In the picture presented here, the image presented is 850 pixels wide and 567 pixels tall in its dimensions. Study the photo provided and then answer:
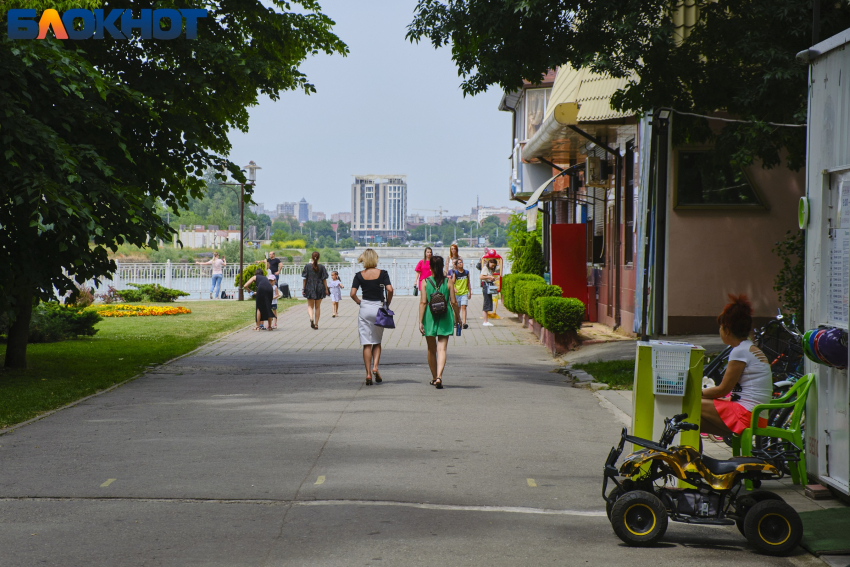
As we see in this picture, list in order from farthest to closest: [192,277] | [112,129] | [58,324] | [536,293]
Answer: [192,277] < [58,324] < [536,293] < [112,129]

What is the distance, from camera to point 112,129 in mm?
10391

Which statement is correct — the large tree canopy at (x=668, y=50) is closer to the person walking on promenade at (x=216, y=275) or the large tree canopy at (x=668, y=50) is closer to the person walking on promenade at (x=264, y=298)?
the person walking on promenade at (x=264, y=298)

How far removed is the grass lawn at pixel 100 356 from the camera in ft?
32.4

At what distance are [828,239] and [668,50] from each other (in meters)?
6.02

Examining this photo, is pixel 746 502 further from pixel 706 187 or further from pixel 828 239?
pixel 706 187

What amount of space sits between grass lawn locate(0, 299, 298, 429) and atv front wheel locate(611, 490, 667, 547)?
6000mm

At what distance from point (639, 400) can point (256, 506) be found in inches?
103

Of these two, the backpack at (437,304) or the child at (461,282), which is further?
the child at (461,282)

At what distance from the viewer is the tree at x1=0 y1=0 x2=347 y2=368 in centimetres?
929

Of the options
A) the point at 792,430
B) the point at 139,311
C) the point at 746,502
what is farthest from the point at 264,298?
the point at 746,502

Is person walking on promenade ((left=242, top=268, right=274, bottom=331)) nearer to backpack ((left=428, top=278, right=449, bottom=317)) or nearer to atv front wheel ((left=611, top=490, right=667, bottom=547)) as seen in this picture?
backpack ((left=428, top=278, right=449, bottom=317))

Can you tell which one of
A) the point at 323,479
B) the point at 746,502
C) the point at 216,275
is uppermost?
the point at 216,275

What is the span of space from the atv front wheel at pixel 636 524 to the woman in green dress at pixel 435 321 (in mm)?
5979

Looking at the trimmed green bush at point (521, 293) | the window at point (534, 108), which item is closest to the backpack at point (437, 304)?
the trimmed green bush at point (521, 293)
